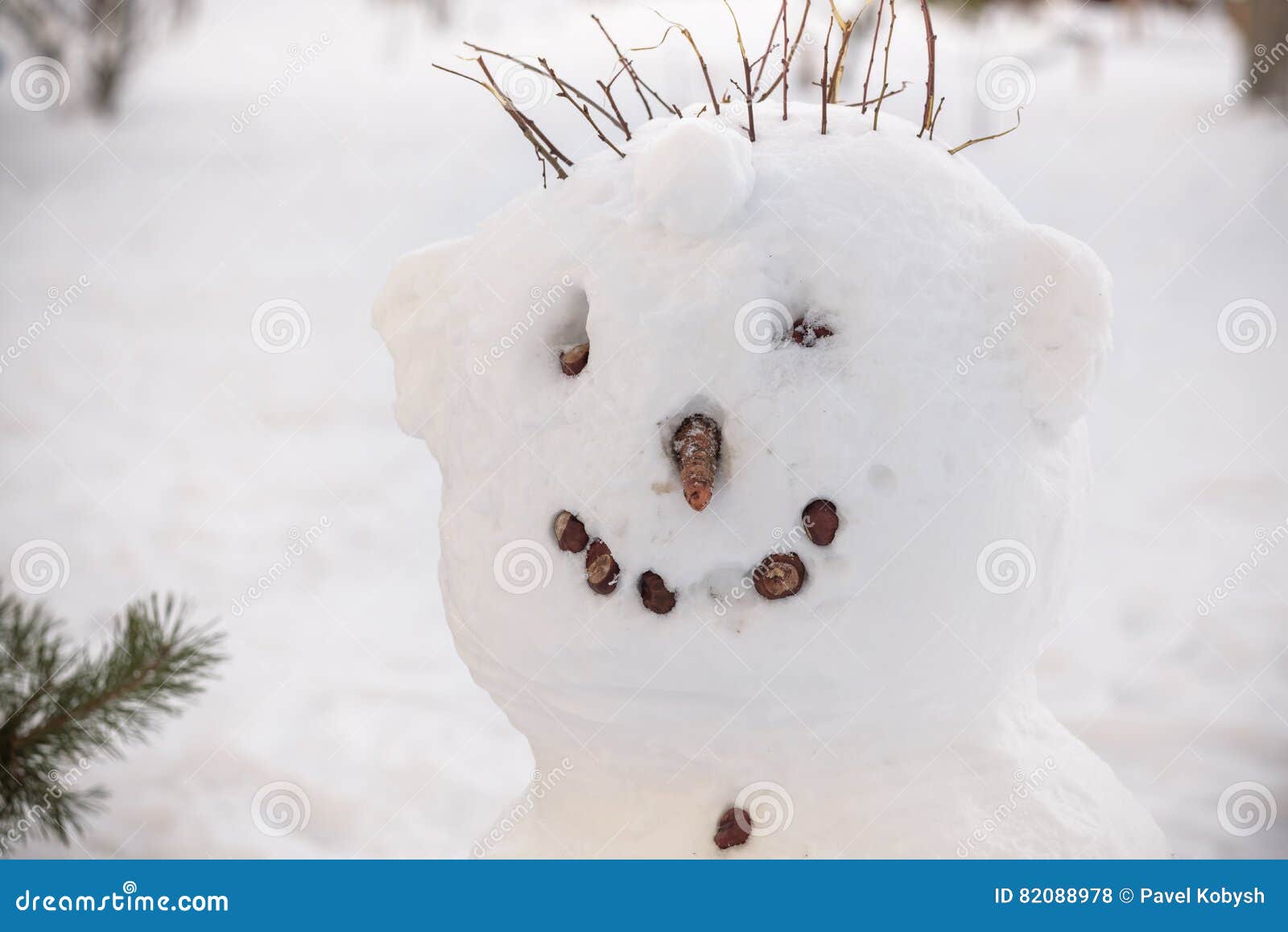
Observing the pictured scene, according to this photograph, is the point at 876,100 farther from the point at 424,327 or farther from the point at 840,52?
the point at 424,327

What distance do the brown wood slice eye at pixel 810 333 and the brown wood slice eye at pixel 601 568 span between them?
26 cm

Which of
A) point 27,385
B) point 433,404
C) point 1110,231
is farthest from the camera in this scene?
point 1110,231

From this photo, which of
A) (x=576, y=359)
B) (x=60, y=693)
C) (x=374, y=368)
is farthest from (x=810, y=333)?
(x=374, y=368)

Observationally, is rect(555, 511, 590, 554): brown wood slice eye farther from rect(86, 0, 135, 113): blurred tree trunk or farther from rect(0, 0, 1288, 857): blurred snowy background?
rect(86, 0, 135, 113): blurred tree trunk

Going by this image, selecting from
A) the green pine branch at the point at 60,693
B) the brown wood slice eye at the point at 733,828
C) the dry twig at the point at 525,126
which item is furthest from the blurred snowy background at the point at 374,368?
the dry twig at the point at 525,126

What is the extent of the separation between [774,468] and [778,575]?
0.32 feet

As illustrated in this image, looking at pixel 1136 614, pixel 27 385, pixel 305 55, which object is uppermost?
pixel 305 55

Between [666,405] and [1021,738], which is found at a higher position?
[666,405]

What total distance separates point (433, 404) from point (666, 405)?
28 cm

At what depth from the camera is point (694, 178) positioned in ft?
3.57

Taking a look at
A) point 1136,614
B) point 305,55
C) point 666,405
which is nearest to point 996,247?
point 666,405

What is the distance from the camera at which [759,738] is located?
3.81ft

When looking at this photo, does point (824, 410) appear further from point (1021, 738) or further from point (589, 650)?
point (1021, 738)

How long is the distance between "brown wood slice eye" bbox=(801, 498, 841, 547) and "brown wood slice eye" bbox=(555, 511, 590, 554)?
0.20 metres
